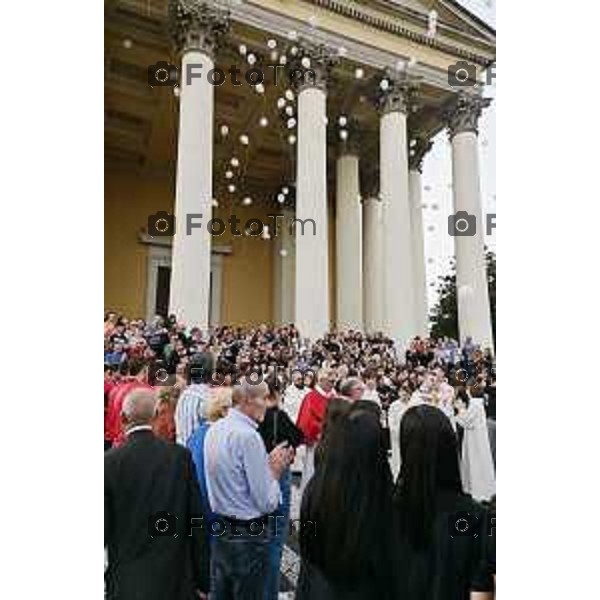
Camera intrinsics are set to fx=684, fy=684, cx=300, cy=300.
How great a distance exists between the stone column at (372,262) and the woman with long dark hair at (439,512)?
7288 mm

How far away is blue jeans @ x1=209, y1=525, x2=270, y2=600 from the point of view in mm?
2404

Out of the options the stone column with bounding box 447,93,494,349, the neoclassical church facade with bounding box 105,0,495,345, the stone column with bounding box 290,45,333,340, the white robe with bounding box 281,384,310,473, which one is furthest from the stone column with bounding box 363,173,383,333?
the white robe with bounding box 281,384,310,473

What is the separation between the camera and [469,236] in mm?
4066

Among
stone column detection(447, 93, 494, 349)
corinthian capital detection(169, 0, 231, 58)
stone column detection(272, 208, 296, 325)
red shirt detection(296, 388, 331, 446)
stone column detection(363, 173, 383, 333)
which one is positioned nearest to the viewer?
red shirt detection(296, 388, 331, 446)

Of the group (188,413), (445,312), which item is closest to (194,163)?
(445,312)

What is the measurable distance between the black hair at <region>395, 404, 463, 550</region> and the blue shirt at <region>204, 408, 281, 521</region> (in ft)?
2.21

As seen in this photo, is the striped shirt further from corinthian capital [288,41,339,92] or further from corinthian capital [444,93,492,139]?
corinthian capital [288,41,339,92]

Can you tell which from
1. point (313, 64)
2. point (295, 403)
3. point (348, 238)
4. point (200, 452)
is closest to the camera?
point (200, 452)

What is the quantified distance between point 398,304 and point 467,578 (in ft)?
21.5

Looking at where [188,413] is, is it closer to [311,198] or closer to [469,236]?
[469,236]

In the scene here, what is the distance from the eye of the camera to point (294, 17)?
7652 mm

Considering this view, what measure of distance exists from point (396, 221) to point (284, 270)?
162cm
